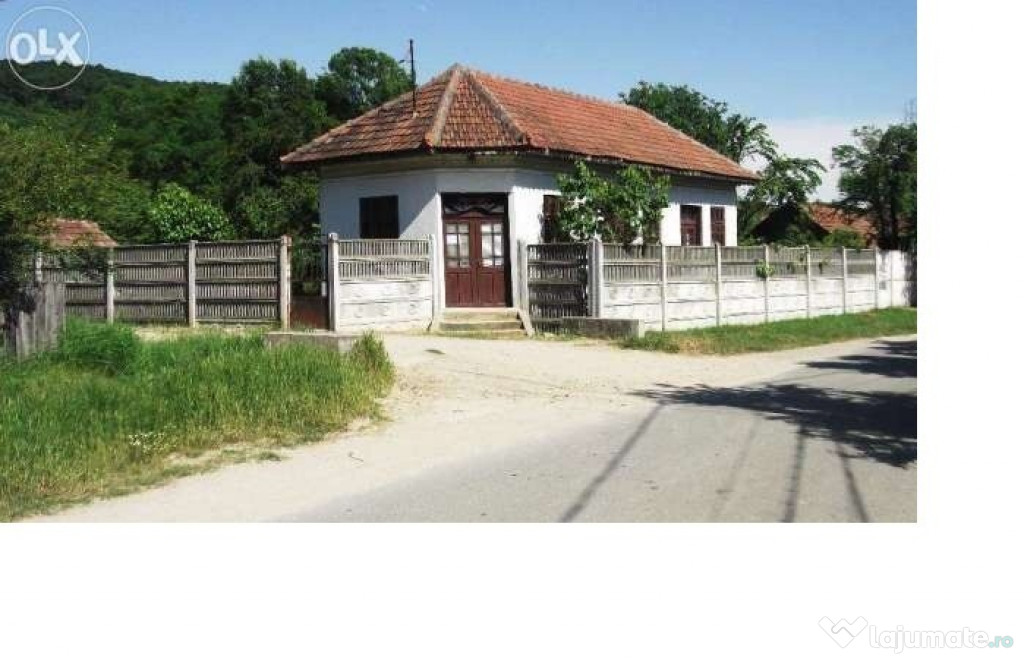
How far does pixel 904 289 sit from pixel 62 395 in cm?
1762

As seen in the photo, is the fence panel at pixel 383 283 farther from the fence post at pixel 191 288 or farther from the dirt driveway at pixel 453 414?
the fence post at pixel 191 288

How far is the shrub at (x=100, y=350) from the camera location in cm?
912

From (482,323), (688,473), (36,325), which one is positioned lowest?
(688,473)

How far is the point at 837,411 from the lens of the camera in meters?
8.65

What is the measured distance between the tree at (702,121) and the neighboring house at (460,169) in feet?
20.9

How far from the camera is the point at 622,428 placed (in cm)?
784

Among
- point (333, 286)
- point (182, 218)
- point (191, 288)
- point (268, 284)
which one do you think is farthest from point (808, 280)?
point (182, 218)

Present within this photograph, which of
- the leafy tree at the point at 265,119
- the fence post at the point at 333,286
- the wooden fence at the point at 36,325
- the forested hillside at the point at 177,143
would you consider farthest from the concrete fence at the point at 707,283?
the leafy tree at the point at 265,119

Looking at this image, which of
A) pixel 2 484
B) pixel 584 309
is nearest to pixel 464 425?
pixel 2 484

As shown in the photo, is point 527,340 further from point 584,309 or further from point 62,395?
point 62,395

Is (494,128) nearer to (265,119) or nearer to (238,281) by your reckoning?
(238,281)

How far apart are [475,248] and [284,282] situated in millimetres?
3711

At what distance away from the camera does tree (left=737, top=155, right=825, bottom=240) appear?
2409cm
